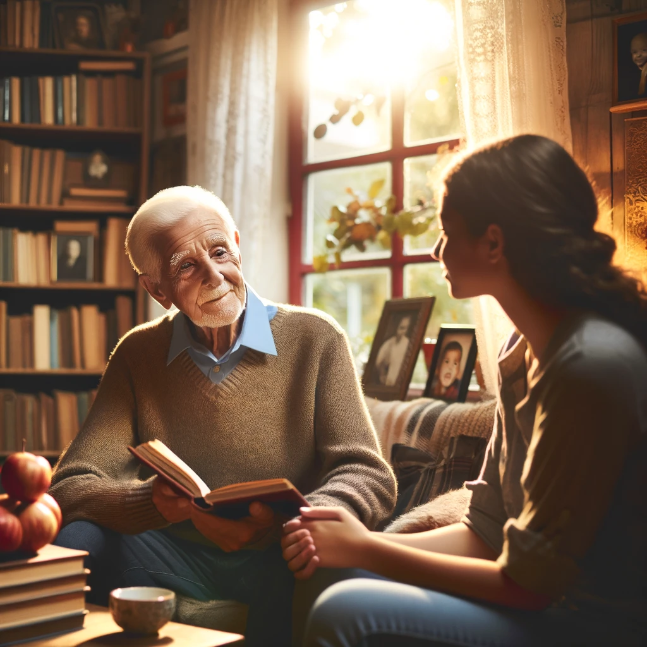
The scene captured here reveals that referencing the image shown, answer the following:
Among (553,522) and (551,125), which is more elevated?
(551,125)

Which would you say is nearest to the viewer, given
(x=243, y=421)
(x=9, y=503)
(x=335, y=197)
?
(x=9, y=503)

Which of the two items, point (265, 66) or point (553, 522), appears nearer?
point (553, 522)

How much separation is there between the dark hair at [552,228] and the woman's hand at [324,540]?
42 centimetres

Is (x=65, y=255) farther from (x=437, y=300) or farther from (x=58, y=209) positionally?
(x=437, y=300)

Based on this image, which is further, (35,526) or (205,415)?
(205,415)

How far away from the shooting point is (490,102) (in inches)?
90.4

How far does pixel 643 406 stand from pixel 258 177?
2.46 metres

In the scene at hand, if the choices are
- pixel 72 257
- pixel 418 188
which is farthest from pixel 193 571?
pixel 72 257

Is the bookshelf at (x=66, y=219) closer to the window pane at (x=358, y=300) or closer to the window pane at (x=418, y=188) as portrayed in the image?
the window pane at (x=358, y=300)

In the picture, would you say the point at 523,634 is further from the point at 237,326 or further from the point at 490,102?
the point at 490,102

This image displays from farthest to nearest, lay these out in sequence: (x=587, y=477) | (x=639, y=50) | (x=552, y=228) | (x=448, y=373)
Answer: (x=448, y=373)
(x=639, y=50)
(x=552, y=228)
(x=587, y=477)

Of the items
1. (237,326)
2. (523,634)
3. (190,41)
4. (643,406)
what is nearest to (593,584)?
→ (523,634)

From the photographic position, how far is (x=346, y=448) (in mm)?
1639

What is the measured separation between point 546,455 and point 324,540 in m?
0.38
